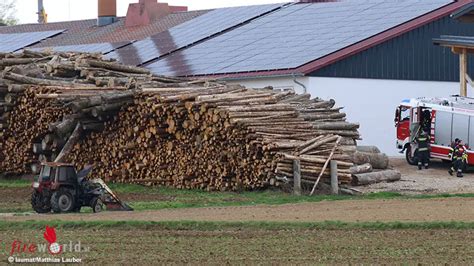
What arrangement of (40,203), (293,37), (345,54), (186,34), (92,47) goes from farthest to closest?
(92,47)
(186,34)
(293,37)
(345,54)
(40,203)

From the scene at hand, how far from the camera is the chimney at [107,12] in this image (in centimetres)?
7075

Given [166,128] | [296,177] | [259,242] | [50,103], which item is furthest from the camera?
[50,103]

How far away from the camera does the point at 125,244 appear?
64.5 ft

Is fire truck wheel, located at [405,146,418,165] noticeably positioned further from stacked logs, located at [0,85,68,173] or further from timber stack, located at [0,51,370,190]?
stacked logs, located at [0,85,68,173]

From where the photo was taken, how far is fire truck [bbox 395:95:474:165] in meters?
39.9

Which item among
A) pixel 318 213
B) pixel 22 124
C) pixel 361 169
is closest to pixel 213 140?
pixel 361 169

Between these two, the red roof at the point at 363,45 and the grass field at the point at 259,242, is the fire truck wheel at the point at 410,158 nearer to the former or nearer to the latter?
the red roof at the point at 363,45

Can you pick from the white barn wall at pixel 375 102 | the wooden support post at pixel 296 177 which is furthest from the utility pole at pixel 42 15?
the wooden support post at pixel 296 177

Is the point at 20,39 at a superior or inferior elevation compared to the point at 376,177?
superior

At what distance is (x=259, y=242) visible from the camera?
786 inches

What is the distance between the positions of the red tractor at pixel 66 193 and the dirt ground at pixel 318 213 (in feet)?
2.39

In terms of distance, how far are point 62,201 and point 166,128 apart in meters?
8.32

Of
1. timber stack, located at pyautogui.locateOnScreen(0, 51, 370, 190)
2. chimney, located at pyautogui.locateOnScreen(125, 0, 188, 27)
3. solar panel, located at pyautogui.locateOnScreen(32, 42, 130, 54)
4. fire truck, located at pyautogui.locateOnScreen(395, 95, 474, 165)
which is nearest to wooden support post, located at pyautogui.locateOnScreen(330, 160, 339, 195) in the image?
timber stack, located at pyautogui.locateOnScreen(0, 51, 370, 190)

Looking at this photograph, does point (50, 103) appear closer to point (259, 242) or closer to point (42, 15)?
point (259, 242)
